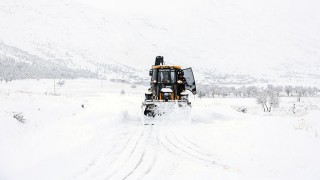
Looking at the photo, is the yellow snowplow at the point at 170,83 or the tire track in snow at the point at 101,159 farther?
the yellow snowplow at the point at 170,83

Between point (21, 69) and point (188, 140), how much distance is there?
158199mm

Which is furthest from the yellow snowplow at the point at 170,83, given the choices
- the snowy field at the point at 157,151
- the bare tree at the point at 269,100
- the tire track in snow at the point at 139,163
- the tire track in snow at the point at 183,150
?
the bare tree at the point at 269,100

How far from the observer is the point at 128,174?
816 centimetres

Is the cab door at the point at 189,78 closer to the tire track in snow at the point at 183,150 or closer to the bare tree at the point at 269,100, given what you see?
the tire track in snow at the point at 183,150

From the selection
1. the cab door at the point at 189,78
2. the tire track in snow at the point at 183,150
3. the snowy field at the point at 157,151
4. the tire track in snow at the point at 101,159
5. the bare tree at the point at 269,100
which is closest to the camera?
the snowy field at the point at 157,151

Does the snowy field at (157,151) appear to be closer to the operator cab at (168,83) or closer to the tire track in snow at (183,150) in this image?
the tire track in snow at (183,150)

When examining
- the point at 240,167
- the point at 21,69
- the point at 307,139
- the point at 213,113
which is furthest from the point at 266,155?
the point at 21,69

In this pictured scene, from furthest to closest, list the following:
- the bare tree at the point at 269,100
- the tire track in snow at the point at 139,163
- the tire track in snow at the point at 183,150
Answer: the bare tree at the point at 269,100 < the tire track in snow at the point at 183,150 < the tire track in snow at the point at 139,163

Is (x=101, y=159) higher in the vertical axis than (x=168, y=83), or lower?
lower

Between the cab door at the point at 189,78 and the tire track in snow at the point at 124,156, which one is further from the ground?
the cab door at the point at 189,78

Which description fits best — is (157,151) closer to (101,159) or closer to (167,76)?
(101,159)

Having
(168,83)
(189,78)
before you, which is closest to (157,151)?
(168,83)

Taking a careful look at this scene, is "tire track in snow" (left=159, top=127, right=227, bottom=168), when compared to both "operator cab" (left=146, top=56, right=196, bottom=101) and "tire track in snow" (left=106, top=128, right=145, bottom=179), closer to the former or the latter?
"tire track in snow" (left=106, top=128, right=145, bottom=179)

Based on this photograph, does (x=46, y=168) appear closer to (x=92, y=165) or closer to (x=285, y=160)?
(x=92, y=165)
